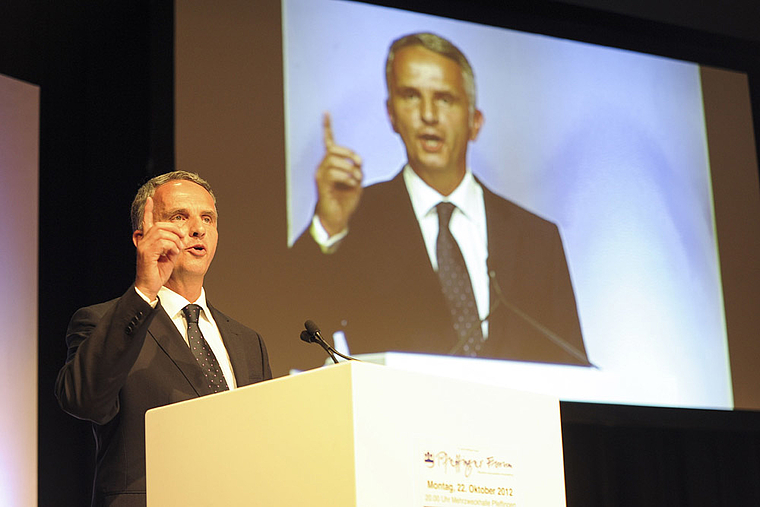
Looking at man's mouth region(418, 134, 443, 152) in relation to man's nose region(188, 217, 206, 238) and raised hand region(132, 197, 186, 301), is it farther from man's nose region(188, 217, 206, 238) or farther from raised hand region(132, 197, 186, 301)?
raised hand region(132, 197, 186, 301)

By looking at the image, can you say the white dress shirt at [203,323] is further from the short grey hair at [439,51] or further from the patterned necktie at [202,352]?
the short grey hair at [439,51]

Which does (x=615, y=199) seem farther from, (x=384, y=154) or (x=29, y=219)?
(x=29, y=219)

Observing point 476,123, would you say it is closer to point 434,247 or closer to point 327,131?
point 434,247

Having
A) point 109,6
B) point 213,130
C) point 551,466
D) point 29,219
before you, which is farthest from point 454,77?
point 551,466

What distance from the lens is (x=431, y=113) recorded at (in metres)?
4.50

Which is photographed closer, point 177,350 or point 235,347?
point 177,350

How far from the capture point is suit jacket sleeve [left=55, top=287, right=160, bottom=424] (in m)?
1.67

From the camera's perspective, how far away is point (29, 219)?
3.80m

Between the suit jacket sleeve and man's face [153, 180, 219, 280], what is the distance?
36 centimetres

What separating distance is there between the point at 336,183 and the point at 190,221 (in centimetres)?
214

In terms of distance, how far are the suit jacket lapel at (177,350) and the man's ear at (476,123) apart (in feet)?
9.31

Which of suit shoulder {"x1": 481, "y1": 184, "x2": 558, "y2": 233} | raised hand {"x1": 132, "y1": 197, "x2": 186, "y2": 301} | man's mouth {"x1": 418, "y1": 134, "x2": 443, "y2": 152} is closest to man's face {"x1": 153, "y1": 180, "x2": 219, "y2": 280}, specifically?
raised hand {"x1": 132, "y1": 197, "x2": 186, "y2": 301}

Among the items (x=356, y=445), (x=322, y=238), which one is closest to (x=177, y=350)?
(x=356, y=445)

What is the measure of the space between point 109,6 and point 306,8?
0.86 meters
